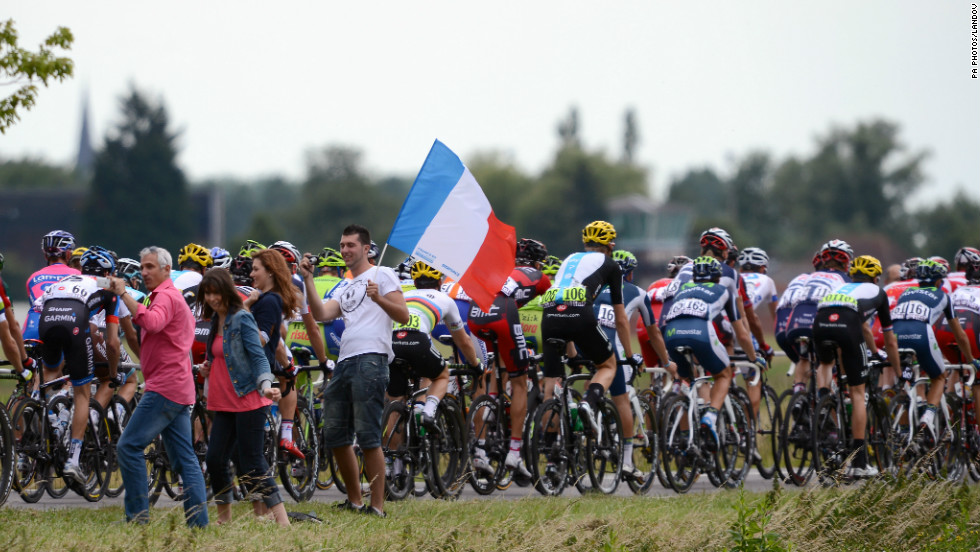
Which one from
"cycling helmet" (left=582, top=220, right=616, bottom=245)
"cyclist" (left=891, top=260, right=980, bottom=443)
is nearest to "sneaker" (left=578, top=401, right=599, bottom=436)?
"cycling helmet" (left=582, top=220, right=616, bottom=245)

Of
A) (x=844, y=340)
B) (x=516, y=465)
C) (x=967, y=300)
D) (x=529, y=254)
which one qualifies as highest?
(x=529, y=254)

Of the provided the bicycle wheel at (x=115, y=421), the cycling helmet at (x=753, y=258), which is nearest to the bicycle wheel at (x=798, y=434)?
the cycling helmet at (x=753, y=258)

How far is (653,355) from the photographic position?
15.4 meters

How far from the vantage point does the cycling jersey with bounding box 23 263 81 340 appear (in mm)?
12180

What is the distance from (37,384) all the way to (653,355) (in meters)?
6.49

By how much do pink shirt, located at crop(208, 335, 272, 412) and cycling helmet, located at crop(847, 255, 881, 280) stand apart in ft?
23.2

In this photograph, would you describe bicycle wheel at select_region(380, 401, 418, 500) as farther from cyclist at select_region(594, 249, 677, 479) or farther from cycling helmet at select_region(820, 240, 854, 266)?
cycling helmet at select_region(820, 240, 854, 266)

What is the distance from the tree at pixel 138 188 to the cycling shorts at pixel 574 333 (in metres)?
71.5

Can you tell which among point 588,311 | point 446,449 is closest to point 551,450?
point 446,449

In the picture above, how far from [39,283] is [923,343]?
8869mm

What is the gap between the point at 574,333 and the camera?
40.0 feet

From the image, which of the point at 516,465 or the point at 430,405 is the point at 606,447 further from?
the point at 430,405

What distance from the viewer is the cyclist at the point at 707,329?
13.4m

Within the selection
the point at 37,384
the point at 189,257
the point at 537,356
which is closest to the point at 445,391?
the point at 537,356
